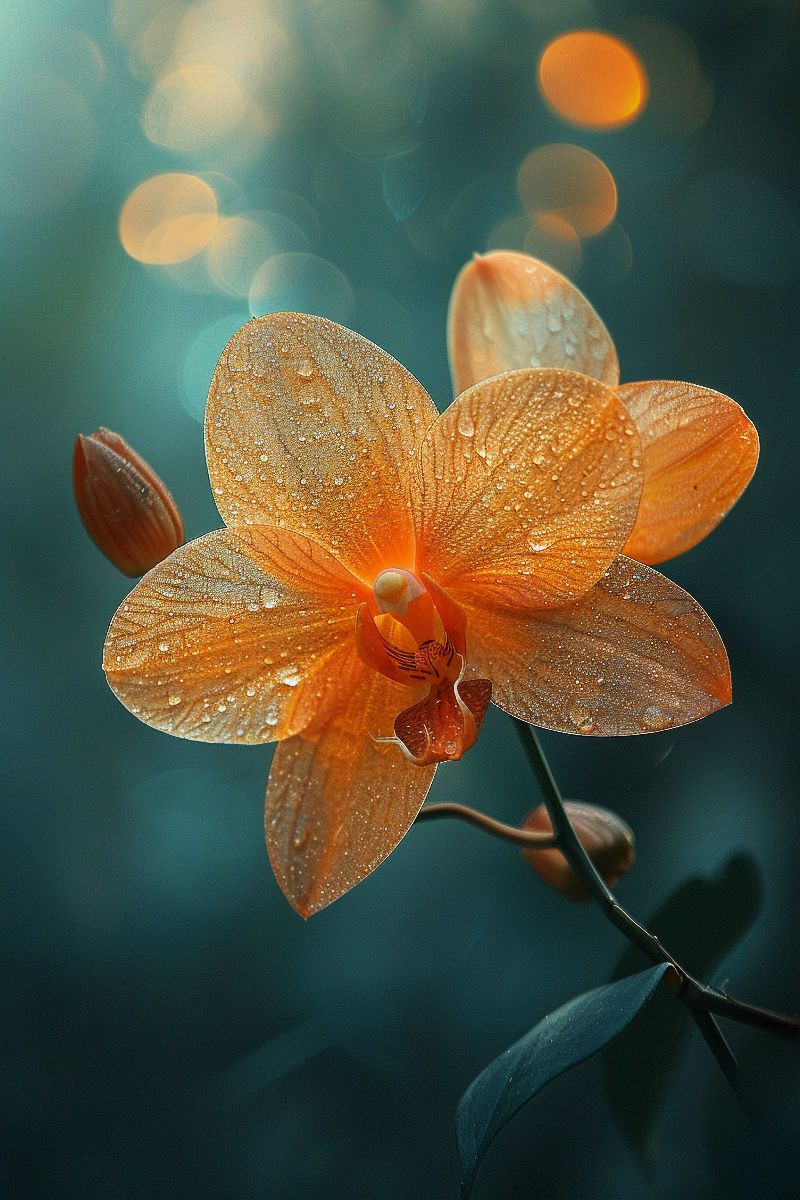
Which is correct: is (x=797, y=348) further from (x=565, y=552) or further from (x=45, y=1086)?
(x=45, y=1086)

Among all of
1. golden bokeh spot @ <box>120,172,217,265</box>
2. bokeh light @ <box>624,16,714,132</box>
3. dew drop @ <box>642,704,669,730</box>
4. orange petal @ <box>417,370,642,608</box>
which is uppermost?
golden bokeh spot @ <box>120,172,217,265</box>

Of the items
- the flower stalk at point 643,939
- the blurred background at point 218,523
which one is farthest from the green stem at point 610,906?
the blurred background at point 218,523

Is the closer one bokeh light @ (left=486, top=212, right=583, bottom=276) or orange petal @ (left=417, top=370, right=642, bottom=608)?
orange petal @ (left=417, top=370, right=642, bottom=608)

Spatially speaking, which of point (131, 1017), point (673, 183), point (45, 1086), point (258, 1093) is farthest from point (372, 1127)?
point (673, 183)

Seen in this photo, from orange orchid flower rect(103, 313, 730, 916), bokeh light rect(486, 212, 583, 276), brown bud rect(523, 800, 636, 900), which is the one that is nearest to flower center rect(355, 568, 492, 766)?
orange orchid flower rect(103, 313, 730, 916)

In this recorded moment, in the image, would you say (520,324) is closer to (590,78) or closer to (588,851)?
(588,851)

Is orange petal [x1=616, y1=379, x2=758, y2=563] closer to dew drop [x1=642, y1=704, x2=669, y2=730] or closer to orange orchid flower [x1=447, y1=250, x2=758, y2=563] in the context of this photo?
orange orchid flower [x1=447, y1=250, x2=758, y2=563]

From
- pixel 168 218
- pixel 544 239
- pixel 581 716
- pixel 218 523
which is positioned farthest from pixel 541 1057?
pixel 168 218
